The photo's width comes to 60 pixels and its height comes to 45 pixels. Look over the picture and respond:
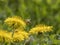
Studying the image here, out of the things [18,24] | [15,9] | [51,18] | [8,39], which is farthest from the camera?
[15,9]

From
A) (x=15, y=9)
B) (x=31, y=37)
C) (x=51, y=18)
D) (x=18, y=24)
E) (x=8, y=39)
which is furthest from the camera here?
(x=15, y=9)

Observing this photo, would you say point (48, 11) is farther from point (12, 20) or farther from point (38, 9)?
point (12, 20)

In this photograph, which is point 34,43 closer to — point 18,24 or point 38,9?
point 18,24

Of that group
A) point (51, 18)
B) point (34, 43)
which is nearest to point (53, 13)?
point (51, 18)

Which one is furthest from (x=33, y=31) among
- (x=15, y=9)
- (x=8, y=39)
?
(x=15, y=9)

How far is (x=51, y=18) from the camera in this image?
5.75 metres

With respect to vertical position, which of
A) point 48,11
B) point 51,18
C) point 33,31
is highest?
point 48,11

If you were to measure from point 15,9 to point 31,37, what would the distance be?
333 cm

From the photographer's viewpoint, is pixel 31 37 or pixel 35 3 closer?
pixel 31 37

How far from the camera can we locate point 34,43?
283 cm

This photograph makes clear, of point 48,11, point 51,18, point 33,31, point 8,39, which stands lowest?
point 8,39

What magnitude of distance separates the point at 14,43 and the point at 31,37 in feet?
0.76

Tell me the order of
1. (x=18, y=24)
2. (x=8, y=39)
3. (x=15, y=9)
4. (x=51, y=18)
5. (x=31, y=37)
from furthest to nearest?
(x=15, y=9)
(x=51, y=18)
(x=31, y=37)
(x=18, y=24)
(x=8, y=39)

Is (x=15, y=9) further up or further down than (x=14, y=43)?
further up
